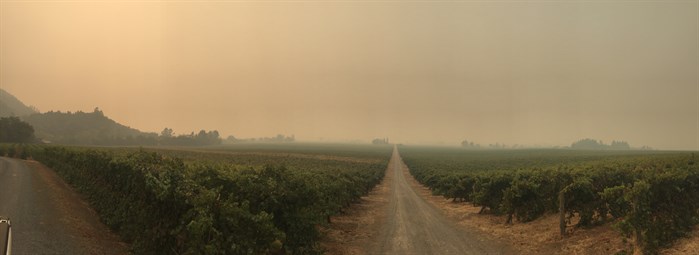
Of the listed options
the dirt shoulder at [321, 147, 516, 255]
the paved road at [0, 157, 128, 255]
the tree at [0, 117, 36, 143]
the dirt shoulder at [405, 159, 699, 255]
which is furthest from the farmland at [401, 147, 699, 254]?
the tree at [0, 117, 36, 143]

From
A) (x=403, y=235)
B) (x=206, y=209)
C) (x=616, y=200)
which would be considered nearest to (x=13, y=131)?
(x=403, y=235)

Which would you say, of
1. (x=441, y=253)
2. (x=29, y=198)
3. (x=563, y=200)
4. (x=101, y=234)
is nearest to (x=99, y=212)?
(x=101, y=234)

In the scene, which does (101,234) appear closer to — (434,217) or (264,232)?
(264,232)

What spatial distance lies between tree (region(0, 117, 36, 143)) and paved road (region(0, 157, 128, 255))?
11917 centimetres

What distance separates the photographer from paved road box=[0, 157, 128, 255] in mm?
11391

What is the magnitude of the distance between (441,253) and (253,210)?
836 cm

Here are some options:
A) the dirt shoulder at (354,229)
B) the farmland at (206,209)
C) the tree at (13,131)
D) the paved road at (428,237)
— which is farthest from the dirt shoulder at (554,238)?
the tree at (13,131)

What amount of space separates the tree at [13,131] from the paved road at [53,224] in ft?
391

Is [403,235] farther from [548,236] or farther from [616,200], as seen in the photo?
[616,200]

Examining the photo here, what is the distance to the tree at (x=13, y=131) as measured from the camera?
110 metres

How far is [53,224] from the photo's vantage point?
45.4ft

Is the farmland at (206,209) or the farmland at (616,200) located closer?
the farmland at (206,209)

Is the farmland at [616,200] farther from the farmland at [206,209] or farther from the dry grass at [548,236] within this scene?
the farmland at [206,209]

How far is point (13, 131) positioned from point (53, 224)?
133925 millimetres
